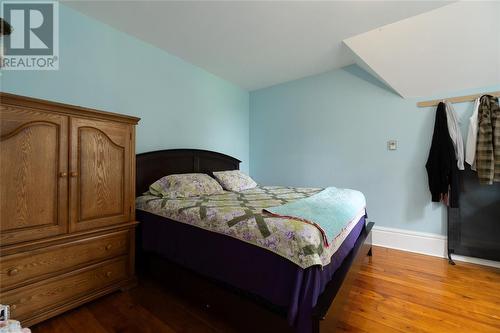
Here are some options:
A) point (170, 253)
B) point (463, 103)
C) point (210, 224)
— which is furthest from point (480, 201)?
point (170, 253)

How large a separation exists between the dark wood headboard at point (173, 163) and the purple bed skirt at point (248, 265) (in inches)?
25.5

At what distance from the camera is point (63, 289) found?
4.95 ft

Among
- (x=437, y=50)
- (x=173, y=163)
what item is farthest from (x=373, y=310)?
(x=437, y=50)

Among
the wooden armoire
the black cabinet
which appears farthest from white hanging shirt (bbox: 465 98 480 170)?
the wooden armoire

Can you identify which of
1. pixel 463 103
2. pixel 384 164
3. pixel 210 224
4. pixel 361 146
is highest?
pixel 463 103

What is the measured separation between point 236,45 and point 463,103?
2.64m

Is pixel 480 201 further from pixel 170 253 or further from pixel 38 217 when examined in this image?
pixel 38 217

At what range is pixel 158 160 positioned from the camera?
2576mm

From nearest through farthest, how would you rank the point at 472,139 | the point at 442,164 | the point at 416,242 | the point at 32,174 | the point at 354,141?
the point at 32,174
the point at 472,139
the point at 442,164
the point at 416,242
the point at 354,141

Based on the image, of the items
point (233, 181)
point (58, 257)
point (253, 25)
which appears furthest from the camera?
point (233, 181)

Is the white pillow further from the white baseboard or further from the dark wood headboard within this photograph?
the white baseboard

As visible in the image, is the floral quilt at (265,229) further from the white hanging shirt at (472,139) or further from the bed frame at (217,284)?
the white hanging shirt at (472,139)

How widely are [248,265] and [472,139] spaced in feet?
8.92

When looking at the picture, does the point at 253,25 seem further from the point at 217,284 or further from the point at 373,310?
the point at 373,310
